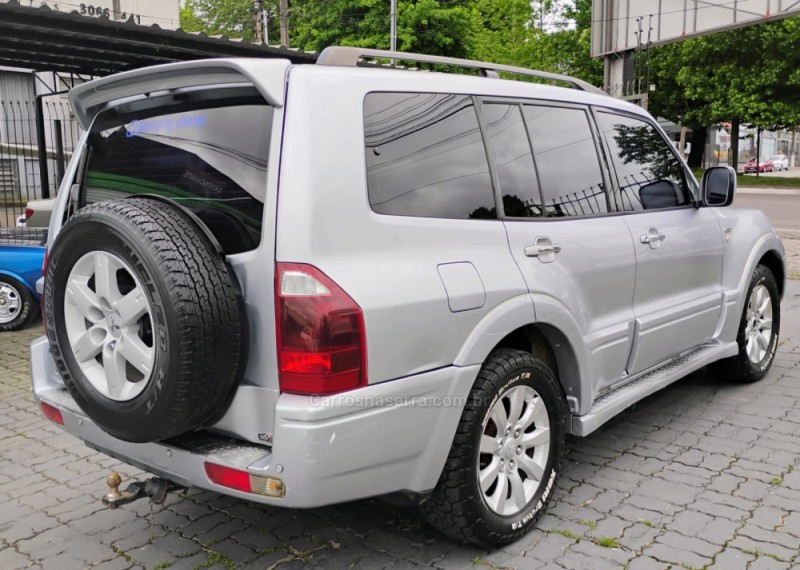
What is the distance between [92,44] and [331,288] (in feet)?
26.2

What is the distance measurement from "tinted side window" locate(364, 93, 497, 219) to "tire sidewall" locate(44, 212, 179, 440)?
31.5 inches

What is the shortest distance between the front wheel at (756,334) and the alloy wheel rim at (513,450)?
2.54 meters

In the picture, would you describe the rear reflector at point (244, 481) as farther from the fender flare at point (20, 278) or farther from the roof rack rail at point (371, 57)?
the fender flare at point (20, 278)

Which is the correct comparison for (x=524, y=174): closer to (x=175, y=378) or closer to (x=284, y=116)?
(x=284, y=116)

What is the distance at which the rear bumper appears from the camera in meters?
2.38

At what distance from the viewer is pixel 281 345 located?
2434mm

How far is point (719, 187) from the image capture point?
15.2 ft

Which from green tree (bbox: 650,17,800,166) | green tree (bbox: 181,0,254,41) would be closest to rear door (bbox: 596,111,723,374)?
green tree (bbox: 650,17,800,166)

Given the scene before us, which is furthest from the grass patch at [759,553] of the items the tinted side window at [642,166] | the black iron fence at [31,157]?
the black iron fence at [31,157]

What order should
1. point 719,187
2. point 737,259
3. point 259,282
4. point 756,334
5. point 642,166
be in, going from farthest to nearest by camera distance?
1. point 756,334
2. point 737,259
3. point 719,187
4. point 642,166
5. point 259,282

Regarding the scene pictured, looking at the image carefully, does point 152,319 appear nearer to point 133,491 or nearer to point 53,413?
point 133,491

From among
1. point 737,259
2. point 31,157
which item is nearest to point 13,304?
point 737,259

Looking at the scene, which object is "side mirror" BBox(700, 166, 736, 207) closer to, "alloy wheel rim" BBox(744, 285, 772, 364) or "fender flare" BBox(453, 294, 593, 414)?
"alloy wheel rim" BBox(744, 285, 772, 364)

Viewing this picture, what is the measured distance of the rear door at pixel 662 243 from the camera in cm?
391
